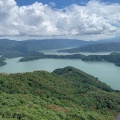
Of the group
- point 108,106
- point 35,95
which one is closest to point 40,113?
point 35,95

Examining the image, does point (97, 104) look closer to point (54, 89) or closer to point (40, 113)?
point (54, 89)

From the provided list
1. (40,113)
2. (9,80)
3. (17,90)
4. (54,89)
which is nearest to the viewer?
(40,113)

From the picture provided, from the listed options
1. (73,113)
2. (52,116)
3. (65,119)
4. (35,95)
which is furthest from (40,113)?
(35,95)

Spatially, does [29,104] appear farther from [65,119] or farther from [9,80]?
[9,80]

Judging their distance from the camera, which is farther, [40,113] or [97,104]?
[97,104]

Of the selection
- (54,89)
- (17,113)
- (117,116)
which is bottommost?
(117,116)

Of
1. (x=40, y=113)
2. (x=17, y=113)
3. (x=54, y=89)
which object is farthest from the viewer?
(x=54, y=89)

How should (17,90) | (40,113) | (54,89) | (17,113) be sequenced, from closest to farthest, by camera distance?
(17,113) < (40,113) < (17,90) < (54,89)

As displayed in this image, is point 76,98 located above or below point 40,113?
below

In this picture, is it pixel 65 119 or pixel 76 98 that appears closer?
pixel 65 119
